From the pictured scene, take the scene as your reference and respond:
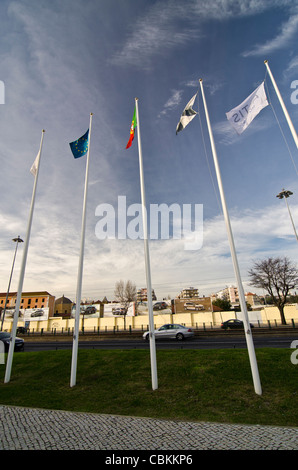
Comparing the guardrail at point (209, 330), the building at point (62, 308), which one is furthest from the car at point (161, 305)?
the building at point (62, 308)

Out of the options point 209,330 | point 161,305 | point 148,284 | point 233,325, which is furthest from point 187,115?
point 161,305

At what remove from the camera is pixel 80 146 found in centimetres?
1178

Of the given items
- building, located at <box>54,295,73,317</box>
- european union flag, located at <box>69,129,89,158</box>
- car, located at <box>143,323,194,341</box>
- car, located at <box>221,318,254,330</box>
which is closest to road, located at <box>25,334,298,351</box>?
car, located at <box>143,323,194,341</box>

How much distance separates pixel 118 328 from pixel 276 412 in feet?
134

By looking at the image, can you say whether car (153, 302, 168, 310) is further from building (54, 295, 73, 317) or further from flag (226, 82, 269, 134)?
building (54, 295, 73, 317)

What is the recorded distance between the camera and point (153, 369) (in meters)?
8.28

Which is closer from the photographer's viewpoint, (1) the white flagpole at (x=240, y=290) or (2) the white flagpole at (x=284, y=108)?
(1) the white flagpole at (x=240, y=290)

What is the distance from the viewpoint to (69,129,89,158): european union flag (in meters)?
11.7

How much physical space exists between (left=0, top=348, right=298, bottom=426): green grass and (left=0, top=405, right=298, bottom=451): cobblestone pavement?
0.54 metres

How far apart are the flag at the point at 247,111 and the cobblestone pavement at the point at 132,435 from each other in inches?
349

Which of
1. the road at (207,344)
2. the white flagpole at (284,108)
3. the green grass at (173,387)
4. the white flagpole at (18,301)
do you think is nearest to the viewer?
the green grass at (173,387)

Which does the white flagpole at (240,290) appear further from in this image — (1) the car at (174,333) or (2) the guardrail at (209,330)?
(2) the guardrail at (209,330)

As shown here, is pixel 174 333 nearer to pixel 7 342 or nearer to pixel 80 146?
pixel 7 342

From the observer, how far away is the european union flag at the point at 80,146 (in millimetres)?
11688
